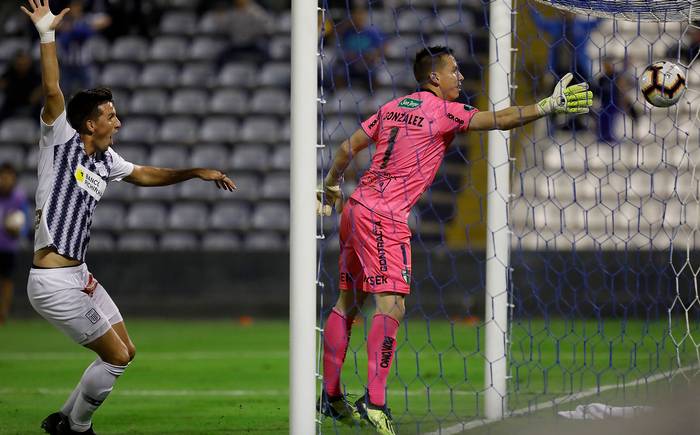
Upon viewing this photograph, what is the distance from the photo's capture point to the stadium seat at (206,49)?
17531mm

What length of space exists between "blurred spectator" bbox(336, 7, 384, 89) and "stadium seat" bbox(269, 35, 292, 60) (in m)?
1.74

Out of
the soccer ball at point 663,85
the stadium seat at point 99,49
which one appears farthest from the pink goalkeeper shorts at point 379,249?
the stadium seat at point 99,49

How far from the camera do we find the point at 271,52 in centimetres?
1750

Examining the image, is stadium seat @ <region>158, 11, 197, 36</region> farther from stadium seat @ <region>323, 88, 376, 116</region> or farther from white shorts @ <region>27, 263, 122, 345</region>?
white shorts @ <region>27, 263, 122, 345</region>

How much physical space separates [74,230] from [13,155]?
37.4ft

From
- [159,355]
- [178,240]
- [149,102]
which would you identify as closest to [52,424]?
[159,355]

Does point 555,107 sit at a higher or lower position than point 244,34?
lower

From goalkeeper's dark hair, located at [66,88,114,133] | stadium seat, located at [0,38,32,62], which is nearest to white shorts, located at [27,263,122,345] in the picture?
goalkeeper's dark hair, located at [66,88,114,133]

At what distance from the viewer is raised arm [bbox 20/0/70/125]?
17.9 ft

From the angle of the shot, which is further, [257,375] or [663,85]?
[257,375]

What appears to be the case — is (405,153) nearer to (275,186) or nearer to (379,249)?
(379,249)

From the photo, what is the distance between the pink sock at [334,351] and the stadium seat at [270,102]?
1066 cm

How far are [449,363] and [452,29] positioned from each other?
7.57 meters

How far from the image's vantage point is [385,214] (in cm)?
619
